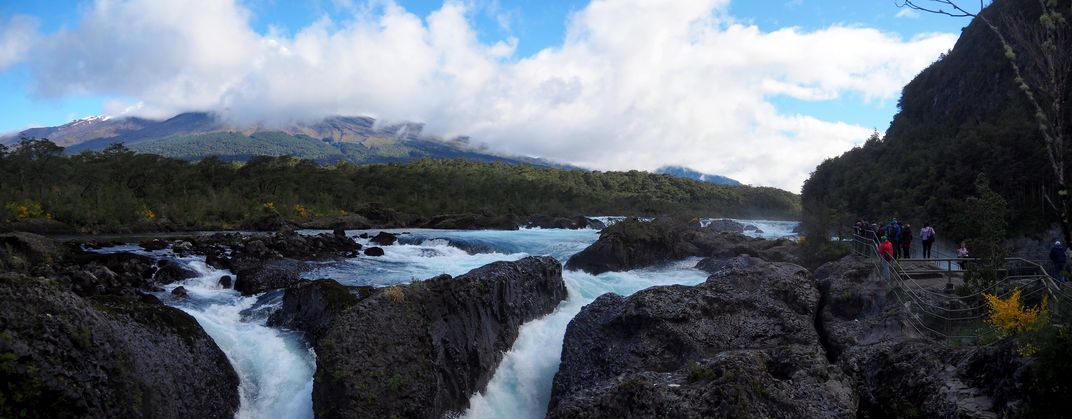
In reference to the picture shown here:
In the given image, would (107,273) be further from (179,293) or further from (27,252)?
(27,252)

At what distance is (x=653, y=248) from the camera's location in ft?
88.7

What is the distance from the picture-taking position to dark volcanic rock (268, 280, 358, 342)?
448 inches

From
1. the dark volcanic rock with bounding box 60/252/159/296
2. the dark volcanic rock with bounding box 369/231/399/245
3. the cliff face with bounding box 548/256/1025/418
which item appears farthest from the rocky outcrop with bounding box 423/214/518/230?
the cliff face with bounding box 548/256/1025/418

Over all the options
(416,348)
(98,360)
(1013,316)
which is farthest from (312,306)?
(1013,316)

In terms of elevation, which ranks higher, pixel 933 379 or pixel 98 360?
pixel 933 379

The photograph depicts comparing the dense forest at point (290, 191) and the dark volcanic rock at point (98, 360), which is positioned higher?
the dense forest at point (290, 191)

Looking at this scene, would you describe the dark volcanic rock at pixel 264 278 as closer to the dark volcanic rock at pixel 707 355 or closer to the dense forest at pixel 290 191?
the dark volcanic rock at pixel 707 355

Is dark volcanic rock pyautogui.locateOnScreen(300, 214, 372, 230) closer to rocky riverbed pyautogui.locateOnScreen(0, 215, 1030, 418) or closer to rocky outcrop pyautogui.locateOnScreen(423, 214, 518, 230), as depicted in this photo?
rocky outcrop pyautogui.locateOnScreen(423, 214, 518, 230)

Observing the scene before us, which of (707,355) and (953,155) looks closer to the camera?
(707,355)

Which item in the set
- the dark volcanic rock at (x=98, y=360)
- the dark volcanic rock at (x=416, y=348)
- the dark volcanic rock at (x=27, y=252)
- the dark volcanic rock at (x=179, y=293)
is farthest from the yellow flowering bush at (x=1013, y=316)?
the dark volcanic rock at (x=27, y=252)

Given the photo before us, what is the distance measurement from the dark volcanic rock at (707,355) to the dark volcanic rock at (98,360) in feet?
17.0

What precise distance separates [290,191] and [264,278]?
5502cm

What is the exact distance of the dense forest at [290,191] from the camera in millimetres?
45688

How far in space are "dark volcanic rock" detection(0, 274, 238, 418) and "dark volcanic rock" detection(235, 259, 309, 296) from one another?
342 inches
